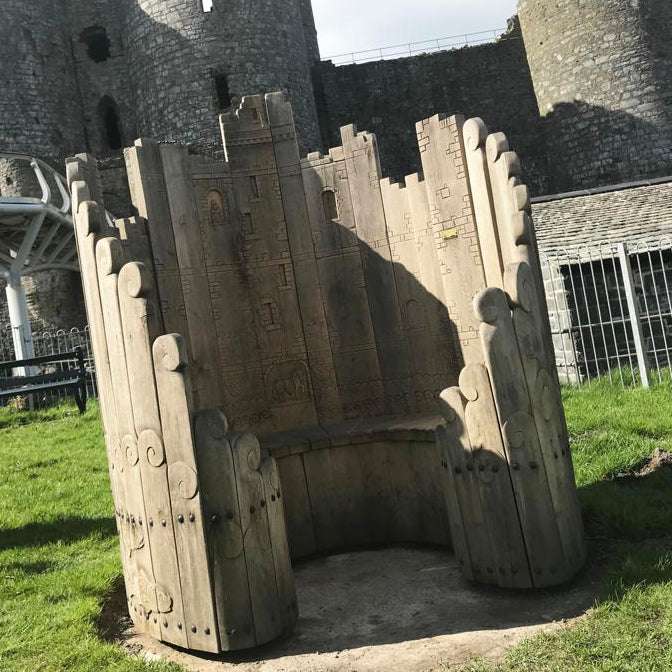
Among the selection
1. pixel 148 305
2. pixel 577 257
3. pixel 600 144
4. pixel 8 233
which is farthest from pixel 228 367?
pixel 600 144

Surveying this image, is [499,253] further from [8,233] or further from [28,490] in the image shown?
[8,233]

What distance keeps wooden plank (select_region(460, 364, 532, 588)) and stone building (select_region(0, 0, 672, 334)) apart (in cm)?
1653

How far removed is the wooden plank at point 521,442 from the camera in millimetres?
3439

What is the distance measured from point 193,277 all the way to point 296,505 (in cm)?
139

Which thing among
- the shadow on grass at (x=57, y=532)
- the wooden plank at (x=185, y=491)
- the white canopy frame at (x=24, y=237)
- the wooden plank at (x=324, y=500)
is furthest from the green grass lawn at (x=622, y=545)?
the white canopy frame at (x=24, y=237)

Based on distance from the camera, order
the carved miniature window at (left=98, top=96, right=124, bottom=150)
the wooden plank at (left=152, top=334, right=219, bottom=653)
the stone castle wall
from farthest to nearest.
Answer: the stone castle wall, the carved miniature window at (left=98, top=96, right=124, bottom=150), the wooden plank at (left=152, top=334, right=219, bottom=653)

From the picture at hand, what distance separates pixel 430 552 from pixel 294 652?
49.5 inches

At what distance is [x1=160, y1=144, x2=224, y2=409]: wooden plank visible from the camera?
4.59m

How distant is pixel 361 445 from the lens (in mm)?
4516

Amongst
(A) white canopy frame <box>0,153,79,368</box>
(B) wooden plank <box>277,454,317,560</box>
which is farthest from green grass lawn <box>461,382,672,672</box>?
(A) white canopy frame <box>0,153,79,368</box>

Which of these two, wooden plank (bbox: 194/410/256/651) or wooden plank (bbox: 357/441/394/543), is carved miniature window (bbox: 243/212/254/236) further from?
wooden plank (bbox: 194/410/256/651)

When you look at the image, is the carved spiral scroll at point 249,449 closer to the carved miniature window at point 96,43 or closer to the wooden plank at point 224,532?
the wooden plank at point 224,532

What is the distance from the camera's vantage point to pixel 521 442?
3465 mm

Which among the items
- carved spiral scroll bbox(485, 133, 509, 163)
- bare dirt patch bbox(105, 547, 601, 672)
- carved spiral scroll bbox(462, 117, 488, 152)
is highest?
carved spiral scroll bbox(462, 117, 488, 152)
